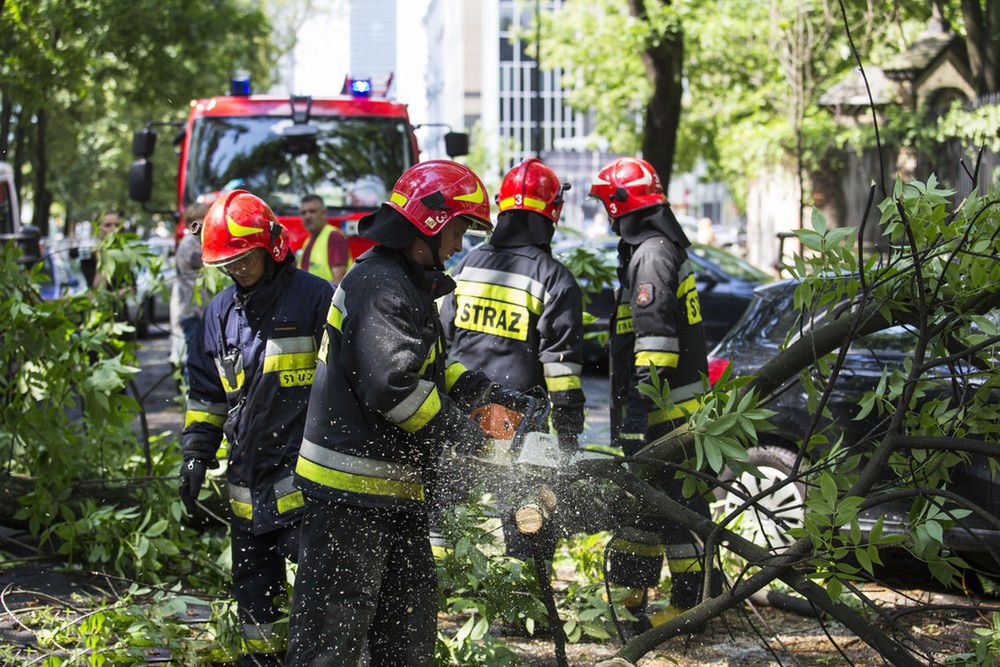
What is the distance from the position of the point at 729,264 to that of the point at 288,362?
961cm

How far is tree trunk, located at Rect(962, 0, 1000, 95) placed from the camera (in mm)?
15688

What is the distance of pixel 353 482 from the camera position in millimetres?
3830

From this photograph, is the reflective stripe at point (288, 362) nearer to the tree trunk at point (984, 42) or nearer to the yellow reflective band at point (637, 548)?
the yellow reflective band at point (637, 548)

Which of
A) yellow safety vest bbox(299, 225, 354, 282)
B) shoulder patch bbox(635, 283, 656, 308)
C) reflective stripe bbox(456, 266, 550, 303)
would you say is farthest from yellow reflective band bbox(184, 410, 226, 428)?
yellow safety vest bbox(299, 225, 354, 282)

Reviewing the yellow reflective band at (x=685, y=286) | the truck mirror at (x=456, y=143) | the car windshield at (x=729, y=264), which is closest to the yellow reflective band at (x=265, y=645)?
the yellow reflective band at (x=685, y=286)

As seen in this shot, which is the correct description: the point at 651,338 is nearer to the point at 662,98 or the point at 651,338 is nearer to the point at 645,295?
the point at 645,295

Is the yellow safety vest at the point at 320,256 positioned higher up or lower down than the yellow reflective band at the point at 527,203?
lower down

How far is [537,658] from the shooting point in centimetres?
496

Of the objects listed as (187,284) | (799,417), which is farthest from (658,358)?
(187,284)

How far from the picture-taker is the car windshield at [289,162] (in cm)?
1084

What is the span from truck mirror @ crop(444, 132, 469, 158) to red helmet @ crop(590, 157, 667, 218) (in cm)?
598

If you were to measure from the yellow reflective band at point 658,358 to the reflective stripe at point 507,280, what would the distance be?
0.47m

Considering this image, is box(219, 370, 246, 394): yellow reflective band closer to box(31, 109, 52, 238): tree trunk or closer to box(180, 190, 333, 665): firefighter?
box(180, 190, 333, 665): firefighter

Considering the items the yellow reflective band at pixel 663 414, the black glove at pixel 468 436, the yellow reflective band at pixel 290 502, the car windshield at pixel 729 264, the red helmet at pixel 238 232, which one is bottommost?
the car windshield at pixel 729 264
